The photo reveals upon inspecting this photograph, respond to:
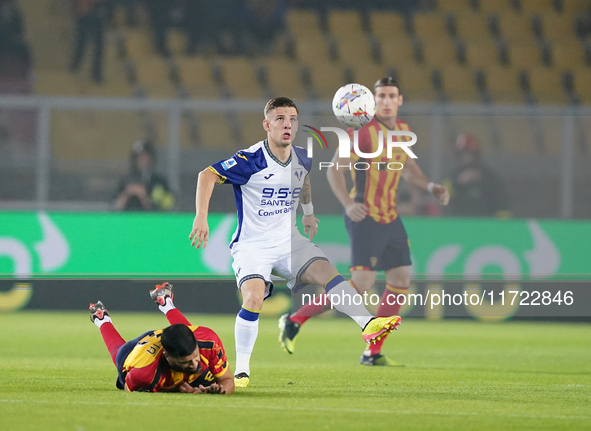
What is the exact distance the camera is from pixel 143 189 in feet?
39.4

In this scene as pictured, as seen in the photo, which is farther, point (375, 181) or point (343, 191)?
point (375, 181)

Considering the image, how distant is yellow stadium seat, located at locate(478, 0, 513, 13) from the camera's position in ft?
60.9

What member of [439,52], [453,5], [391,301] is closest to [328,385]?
[391,301]

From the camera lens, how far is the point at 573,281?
1141 centimetres

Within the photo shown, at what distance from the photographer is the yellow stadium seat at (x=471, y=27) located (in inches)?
714

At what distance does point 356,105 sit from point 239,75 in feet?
30.9

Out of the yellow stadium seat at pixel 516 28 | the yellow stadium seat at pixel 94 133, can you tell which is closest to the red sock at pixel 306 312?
the yellow stadium seat at pixel 94 133

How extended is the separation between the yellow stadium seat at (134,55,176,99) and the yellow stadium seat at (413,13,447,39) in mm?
5138

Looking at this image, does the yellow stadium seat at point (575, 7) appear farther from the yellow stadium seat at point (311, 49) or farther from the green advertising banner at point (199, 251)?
the green advertising banner at point (199, 251)

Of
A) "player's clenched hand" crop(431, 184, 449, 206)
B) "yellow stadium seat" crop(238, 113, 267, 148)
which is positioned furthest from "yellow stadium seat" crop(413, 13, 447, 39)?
"player's clenched hand" crop(431, 184, 449, 206)

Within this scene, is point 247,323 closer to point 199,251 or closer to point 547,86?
point 199,251

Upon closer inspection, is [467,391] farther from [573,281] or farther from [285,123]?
[573,281]

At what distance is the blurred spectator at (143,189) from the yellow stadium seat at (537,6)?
32.3ft

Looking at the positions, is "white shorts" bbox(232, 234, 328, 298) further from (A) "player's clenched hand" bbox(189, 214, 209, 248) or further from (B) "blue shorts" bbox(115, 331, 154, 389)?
(B) "blue shorts" bbox(115, 331, 154, 389)
